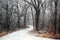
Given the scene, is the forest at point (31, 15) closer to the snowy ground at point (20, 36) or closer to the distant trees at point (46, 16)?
the distant trees at point (46, 16)

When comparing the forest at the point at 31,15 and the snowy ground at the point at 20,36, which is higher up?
the forest at the point at 31,15

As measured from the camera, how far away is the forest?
405 cm

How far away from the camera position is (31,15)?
13.6ft

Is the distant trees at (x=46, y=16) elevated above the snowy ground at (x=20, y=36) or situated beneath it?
elevated above

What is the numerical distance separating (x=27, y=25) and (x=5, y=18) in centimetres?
61

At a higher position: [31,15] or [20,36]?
[31,15]

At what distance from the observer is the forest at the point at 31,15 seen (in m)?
4.05

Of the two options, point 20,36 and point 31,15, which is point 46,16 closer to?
point 31,15

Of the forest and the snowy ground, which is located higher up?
the forest

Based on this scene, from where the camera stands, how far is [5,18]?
4.22 metres

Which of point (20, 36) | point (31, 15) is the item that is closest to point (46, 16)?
point (31, 15)

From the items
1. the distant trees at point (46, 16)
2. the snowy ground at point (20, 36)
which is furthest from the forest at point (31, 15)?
the snowy ground at point (20, 36)

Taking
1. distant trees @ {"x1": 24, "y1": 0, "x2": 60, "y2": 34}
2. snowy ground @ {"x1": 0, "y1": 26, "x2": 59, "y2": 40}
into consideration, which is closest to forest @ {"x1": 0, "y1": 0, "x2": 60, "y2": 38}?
distant trees @ {"x1": 24, "y1": 0, "x2": 60, "y2": 34}

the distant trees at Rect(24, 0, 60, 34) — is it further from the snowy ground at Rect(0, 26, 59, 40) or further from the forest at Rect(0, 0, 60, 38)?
the snowy ground at Rect(0, 26, 59, 40)
